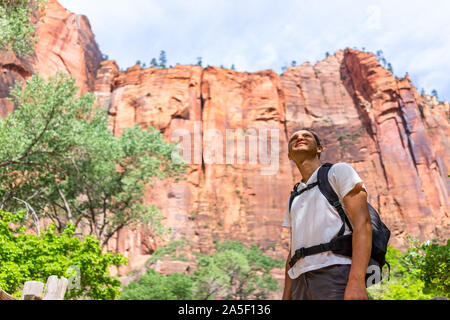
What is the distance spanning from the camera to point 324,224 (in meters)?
2.31

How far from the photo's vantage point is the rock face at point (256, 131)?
47438 mm

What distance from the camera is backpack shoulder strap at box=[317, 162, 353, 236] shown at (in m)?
2.30

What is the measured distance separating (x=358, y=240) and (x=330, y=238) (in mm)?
177

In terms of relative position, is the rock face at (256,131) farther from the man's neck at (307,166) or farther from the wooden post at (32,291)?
the man's neck at (307,166)

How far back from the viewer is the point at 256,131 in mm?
55781

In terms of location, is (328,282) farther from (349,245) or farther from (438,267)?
(438,267)

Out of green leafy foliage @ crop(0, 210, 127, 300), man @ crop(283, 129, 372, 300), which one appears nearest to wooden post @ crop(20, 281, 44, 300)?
man @ crop(283, 129, 372, 300)

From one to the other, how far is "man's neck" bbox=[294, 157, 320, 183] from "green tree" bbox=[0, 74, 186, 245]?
13251mm

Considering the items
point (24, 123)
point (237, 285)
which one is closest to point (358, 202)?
point (24, 123)

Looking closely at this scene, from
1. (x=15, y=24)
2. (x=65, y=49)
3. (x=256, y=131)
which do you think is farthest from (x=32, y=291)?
(x=256, y=131)

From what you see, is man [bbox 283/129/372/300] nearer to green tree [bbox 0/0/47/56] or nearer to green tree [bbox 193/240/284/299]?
green tree [bbox 0/0/47/56]

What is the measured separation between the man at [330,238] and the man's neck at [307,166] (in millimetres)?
79
